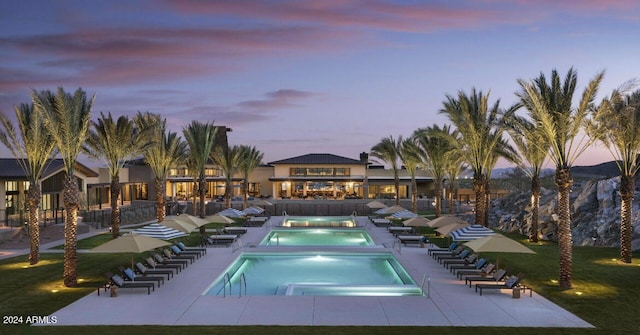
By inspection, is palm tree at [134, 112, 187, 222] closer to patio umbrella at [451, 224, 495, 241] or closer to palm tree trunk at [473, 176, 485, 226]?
palm tree trunk at [473, 176, 485, 226]

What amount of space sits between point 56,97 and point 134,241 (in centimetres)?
548

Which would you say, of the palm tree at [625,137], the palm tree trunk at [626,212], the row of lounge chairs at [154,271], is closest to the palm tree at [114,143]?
the row of lounge chairs at [154,271]

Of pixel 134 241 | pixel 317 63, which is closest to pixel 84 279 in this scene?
pixel 134 241

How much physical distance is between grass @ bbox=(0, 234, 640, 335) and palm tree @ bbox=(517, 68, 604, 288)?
1.80 meters

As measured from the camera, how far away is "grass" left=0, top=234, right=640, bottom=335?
11539mm

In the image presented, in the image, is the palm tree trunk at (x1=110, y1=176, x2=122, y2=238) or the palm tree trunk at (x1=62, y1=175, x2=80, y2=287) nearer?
the palm tree trunk at (x1=62, y1=175, x2=80, y2=287)

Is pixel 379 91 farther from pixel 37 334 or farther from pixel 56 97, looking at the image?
pixel 37 334

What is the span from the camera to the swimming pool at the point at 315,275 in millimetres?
15828

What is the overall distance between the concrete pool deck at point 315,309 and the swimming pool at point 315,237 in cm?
1353

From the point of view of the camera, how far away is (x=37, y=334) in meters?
11.2

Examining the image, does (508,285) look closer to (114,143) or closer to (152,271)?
(152,271)

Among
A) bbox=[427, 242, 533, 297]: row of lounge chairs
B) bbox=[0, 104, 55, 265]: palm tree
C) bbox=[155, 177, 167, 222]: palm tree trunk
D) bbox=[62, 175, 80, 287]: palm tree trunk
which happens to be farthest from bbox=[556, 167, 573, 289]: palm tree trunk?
bbox=[155, 177, 167, 222]: palm tree trunk

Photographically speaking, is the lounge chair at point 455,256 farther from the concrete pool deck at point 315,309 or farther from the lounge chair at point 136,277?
the lounge chair at point 136,277

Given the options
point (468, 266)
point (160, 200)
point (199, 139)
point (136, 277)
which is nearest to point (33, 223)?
point (136, 277)
